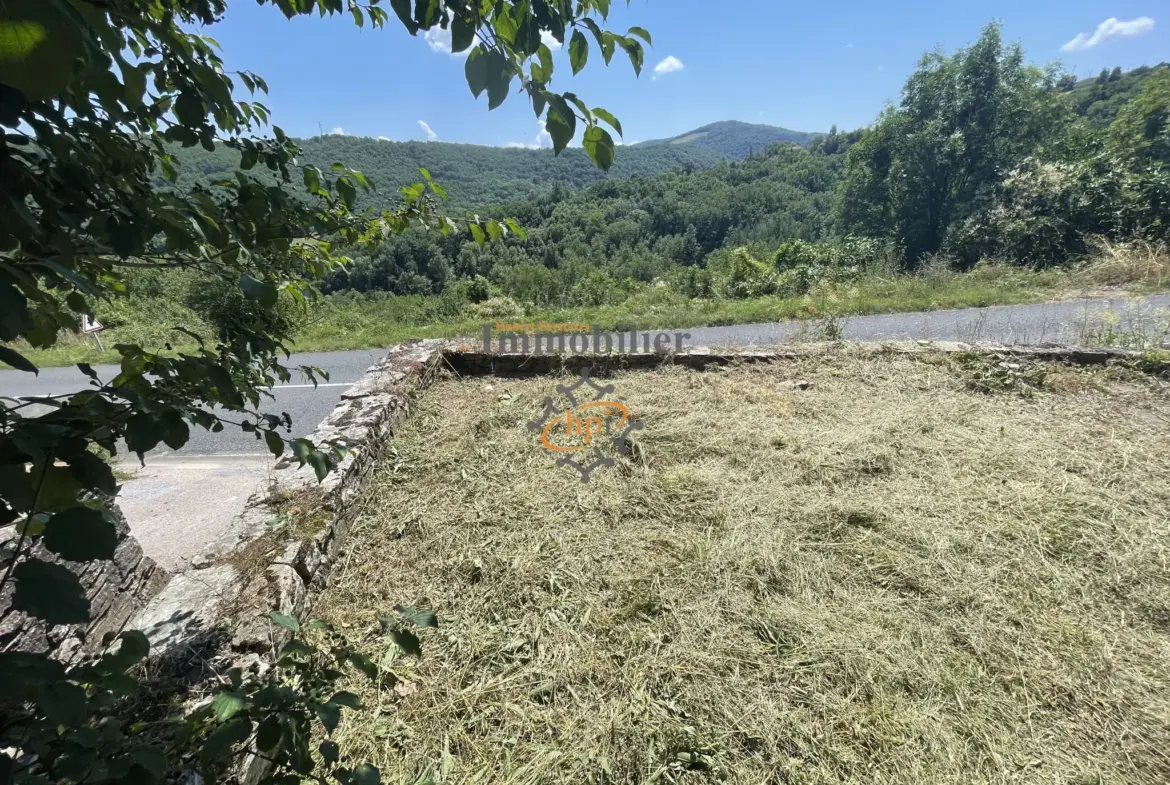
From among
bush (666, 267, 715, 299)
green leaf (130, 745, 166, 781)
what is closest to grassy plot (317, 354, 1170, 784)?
green leaf (130, 745, 166, 781)

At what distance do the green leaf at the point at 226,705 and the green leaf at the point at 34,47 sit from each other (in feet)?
2.81

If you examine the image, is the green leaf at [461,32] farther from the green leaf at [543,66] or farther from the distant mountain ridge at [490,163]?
the distant mountain ridge at [490,163]

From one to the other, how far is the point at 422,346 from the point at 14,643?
402 cm

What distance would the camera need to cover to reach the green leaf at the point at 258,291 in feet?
2.20

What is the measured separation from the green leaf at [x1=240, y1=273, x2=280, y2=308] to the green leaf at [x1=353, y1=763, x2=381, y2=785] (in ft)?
2.25

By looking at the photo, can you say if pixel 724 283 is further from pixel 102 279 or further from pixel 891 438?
pixel 102 279

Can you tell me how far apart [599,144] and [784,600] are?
6.41 ft

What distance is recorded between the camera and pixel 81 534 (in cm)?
54

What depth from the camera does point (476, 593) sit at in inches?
84.3

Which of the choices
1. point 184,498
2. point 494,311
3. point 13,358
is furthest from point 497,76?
point 494,311

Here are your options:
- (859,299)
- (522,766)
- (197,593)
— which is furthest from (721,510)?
(859,299)

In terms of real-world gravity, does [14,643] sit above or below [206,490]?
above

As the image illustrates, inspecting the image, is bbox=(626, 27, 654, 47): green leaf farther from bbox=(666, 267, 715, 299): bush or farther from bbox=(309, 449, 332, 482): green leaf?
bbox=(666, 267, 715, 299): bush

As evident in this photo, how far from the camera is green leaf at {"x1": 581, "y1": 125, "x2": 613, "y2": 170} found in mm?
769
